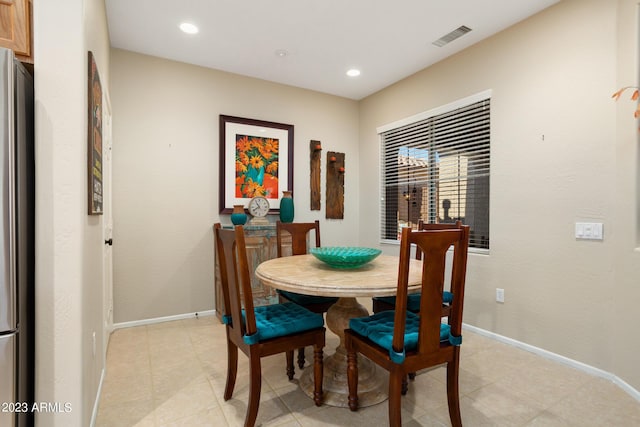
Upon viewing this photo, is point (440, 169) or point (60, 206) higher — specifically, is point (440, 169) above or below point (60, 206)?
above

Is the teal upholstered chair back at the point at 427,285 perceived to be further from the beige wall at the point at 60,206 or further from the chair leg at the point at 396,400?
the beige wall at the point at 60,206

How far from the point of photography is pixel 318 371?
1.86 meters

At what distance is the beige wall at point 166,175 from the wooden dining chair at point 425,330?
95.9 inches

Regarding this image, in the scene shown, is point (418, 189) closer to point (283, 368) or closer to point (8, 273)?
point (283, 368)

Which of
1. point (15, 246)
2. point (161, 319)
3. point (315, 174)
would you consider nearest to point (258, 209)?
point (315, 174)

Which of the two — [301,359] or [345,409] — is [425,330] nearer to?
[345,409]

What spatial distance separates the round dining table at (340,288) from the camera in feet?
5.21

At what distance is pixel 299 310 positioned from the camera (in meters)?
2.02

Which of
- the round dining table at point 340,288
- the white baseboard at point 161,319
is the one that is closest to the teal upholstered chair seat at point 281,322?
the round dining table at point 340,288

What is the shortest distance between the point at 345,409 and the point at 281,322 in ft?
2.03

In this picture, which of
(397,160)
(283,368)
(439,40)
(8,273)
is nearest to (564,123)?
(439,40)

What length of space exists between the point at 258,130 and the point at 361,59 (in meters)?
1.39

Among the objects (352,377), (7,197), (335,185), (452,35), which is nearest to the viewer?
(7,197)

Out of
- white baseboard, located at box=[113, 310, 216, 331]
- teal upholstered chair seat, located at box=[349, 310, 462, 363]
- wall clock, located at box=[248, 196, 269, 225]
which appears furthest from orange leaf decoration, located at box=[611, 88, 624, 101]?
white baseboard, located at box=[113, 310, 216, 331]
